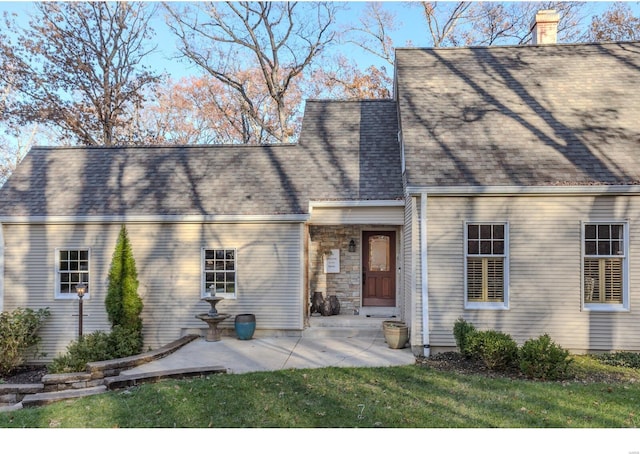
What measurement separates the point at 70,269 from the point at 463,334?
9.08 metres

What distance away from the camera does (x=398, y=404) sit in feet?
17.3

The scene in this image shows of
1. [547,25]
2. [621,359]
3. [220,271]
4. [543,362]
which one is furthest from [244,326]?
[547,25]

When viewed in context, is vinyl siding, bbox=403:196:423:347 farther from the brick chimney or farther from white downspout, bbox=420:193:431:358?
the brick chimney

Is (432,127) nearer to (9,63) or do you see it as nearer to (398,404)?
(398,404)

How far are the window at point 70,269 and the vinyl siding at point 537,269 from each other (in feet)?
26.7

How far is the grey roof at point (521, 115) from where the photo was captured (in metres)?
8.31

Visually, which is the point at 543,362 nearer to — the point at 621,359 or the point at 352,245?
the point at 621,359

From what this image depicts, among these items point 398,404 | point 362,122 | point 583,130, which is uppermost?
Answer: point 362,122

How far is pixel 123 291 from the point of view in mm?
9539

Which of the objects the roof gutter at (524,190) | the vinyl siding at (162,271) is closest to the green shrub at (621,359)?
the roof gutter at (524,190)

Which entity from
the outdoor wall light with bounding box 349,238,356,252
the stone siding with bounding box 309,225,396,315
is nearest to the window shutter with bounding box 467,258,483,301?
the stone siding with bounding box 309,225,396,315

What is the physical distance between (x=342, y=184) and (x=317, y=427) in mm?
6618

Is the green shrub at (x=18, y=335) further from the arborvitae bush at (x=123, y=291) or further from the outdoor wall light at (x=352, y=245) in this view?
the outdoor wall light at (x=352, y=245)

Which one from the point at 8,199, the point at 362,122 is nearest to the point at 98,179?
the point at 8,199
